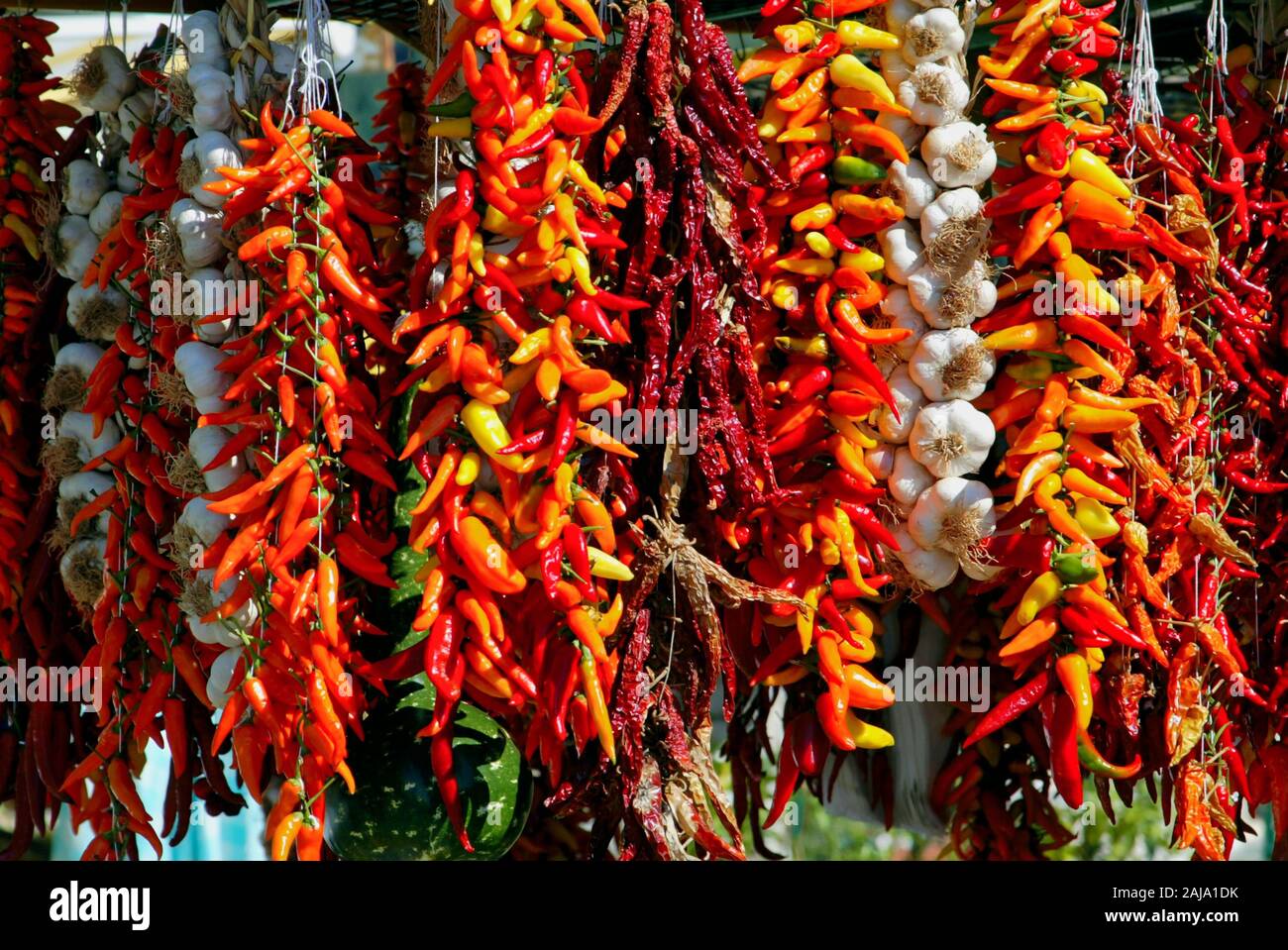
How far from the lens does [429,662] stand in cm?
230

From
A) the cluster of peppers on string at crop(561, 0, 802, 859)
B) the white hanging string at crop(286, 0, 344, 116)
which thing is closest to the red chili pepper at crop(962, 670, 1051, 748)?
the cluster of peppers on string at crop(561, 0, 802, 859)

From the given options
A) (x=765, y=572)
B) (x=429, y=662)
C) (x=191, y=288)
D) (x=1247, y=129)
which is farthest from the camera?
(x=1247, y=129)

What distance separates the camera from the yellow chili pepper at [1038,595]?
8.51ft

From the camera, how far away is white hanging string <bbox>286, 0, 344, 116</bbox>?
7.94ft

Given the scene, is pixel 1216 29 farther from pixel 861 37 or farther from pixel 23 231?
pixel 23 231

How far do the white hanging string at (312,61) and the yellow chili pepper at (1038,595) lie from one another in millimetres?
1560

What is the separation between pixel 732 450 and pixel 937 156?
2.26 ft

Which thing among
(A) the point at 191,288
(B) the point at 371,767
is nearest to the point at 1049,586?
(B) the point at 371,767

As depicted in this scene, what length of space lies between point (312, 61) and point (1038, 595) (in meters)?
1.64

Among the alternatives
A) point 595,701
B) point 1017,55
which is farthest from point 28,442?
point 1017,55

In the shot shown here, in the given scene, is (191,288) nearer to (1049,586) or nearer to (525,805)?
(525,805)

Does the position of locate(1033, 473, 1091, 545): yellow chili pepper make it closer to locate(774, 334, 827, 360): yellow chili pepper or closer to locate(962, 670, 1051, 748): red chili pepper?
locate(962, 670, 1051, 748): red chili pepper

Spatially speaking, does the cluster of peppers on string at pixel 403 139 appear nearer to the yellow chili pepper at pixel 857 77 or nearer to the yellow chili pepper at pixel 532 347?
the yellow chili pepper at pixel 532 347

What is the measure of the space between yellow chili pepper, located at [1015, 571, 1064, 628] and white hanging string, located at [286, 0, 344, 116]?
1.56 metres
